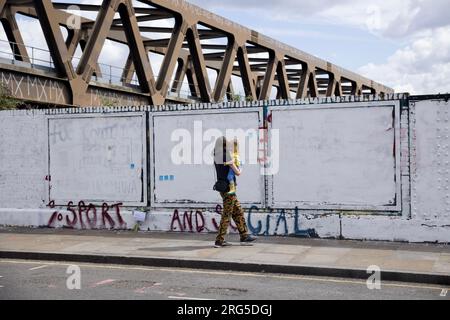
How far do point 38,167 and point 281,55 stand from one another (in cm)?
3269

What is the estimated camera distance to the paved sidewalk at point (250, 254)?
8406 millimetres

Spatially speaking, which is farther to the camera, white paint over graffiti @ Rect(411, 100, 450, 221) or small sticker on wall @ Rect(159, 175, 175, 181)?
small sticker on wall @ Rect(159, 175, 175, 181)

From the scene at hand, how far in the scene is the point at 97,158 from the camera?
1302cm

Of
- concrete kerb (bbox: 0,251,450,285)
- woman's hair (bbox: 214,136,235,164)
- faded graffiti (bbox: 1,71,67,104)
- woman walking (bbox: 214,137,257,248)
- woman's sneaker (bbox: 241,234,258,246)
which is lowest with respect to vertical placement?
concrete kerb (bbox: 0,251,450,285)

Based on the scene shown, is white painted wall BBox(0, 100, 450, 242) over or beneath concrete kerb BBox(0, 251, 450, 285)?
over

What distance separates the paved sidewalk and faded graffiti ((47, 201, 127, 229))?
67 cm

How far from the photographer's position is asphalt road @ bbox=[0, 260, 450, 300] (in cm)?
716

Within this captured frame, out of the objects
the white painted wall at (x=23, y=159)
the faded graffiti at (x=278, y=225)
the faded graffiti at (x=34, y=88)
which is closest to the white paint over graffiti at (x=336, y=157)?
the faded graffiti at (x=278, y=225)

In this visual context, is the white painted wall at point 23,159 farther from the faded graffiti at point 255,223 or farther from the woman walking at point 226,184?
the woman walking at point 226,184

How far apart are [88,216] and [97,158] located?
1.29 m

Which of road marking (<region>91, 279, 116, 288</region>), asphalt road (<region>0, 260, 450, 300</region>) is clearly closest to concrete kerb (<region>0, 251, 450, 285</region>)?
asphalt road (<region>0, 260, 450, 300</region>)

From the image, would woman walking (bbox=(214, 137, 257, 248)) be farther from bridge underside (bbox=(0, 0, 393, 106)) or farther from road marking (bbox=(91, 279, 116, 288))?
bridge underside (bbox=(0, 0, 393, 106))

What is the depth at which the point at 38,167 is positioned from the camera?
13.6 metres
